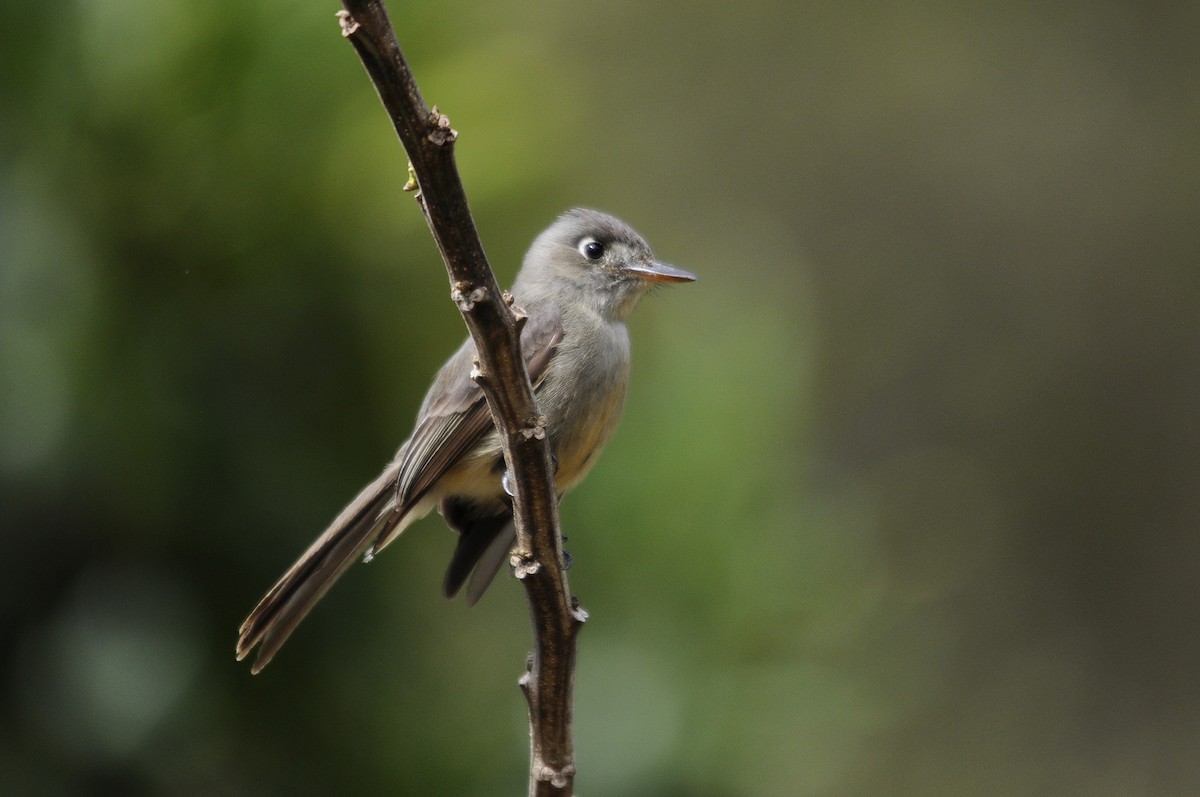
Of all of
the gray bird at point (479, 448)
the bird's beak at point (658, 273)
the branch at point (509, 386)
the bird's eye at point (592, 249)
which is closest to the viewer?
the branch at point (509, 386)

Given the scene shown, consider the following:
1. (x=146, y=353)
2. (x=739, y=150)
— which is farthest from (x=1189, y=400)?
(x=146, y=353)

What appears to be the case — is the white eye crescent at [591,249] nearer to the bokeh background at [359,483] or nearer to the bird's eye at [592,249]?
the bird's eye at [592,249]

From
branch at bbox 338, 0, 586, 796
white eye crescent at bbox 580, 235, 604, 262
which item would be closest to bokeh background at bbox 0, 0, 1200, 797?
white eye crescent at bbox 580, 235, 604, 262

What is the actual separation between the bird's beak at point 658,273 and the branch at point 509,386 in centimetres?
151

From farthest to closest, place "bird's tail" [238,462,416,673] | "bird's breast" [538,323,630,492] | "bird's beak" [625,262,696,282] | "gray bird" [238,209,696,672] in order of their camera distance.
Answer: "bird's beak" [625,262,696,282] → "bird's breast" [538,323,630,492] → "gray bird" [238,209,696,672] → "bird's tail" [238,462,416,673]

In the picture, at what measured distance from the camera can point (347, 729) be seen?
3.13 meters

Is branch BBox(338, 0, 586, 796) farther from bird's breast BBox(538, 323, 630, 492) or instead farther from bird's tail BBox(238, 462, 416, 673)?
bird's breast BBox(538, 323, 630, 492)

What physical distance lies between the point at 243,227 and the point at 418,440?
75 cm

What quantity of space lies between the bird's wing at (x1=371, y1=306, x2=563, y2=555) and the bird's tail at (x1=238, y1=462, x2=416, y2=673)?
0.12 ft

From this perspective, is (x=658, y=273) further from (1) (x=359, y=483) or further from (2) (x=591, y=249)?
(1) (x=359, y=483)

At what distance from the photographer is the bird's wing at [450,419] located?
9.25 ft

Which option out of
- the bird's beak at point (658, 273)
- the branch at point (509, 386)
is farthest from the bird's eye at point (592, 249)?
the branch at point (509, 386)

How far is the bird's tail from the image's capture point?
2477mm

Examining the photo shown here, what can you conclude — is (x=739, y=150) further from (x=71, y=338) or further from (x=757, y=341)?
(x=71, y=338)
